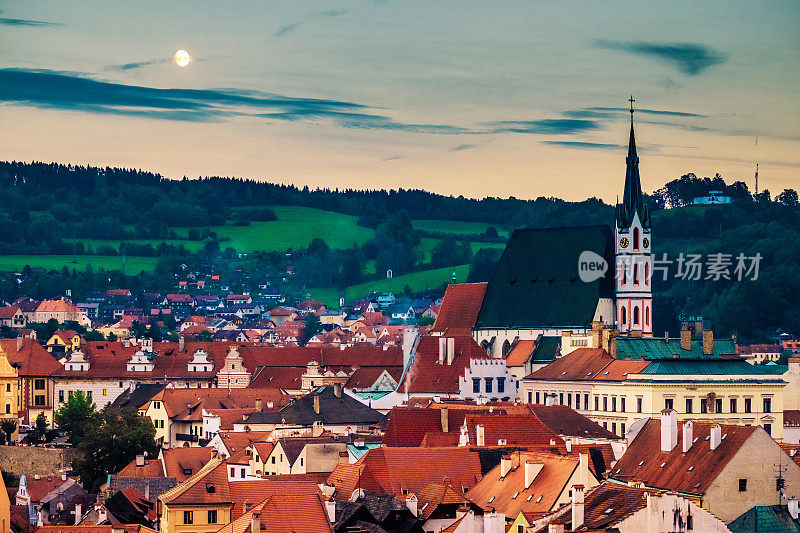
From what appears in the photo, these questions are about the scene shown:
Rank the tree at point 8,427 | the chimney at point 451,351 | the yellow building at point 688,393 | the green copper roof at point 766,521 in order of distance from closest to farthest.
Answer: the green copper roof at point 766,521
the yellow building at point 688,393
the chimney at point 451,351
the tree at point 8,427

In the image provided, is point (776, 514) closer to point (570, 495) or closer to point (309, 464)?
point (570, 495)

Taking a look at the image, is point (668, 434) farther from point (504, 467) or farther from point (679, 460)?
point (504, 467)

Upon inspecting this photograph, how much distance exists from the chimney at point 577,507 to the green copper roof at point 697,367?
4302cm

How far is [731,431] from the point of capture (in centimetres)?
6228

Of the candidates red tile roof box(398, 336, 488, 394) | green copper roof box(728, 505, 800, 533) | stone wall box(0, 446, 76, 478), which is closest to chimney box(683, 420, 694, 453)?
green copper roof box(728, 505, 800, 533)

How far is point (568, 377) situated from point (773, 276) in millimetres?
Result: 94283

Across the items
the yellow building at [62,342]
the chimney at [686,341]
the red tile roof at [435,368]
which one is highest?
the chimney at [686,341]

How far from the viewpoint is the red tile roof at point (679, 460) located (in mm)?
59469

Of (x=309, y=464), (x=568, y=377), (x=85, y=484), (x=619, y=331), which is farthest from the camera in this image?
(x=619, y=331)

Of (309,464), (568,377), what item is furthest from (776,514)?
(568,377)

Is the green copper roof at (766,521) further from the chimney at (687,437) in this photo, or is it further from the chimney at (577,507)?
the chimney at (577,507)

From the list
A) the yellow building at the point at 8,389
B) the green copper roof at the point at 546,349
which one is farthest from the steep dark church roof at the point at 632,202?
the yellow building at the point at 8,389

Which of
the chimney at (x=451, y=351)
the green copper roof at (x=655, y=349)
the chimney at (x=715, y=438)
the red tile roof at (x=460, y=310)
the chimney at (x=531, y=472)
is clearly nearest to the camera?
the chimney at (x=531, y=472)

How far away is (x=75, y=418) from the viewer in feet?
405
